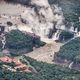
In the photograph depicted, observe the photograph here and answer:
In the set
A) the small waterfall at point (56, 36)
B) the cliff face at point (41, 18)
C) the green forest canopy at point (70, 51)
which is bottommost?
the green forest canopy at point (70, 51)

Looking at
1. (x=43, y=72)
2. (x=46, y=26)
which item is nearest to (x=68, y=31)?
(x=46, y=26)

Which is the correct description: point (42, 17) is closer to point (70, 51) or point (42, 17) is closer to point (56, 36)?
point (56, 36)

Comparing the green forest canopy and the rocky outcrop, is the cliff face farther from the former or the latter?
the green forest canopy

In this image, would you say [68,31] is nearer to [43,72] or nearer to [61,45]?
[61,45]

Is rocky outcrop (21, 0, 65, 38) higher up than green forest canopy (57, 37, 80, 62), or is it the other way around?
rocky outcrop (21, 0, 65, 38)

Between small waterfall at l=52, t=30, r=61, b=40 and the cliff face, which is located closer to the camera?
small waterfall at l=52, t=30, r=61, b=40

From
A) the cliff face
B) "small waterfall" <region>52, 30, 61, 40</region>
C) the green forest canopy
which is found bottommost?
the green forest canopy

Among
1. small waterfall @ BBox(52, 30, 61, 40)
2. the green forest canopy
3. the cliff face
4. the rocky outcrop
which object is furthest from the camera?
the rocky outcrop

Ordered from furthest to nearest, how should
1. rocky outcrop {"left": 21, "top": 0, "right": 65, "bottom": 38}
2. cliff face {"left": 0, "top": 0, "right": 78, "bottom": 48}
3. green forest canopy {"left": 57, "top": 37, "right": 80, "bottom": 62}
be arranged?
1. rocky outcrop {"left": 21, "top": 0, "right": 65, "bottom": 38}
2. cliff face {"left": 0, "top": 0, "right": 78, "bottom": 48}
3. green forest canopy {"left": 57, "top": 37, "right": 80, "bottom": 62}

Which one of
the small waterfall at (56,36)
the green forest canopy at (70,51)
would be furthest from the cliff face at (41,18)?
the green forest canopy at (70,51)

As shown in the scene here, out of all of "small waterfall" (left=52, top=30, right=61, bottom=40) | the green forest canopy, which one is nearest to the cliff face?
"small waterfall" (left=52, top=30, right=61, bottom=40)

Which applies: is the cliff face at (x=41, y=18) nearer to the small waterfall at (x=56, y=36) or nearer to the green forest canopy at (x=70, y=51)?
the small waterfall at (x=56, y=36)
